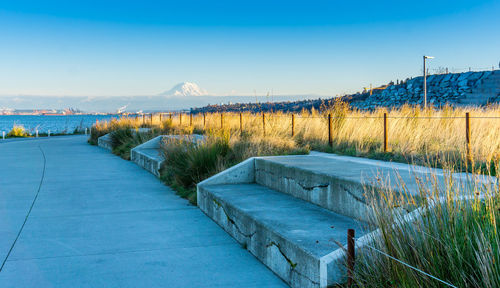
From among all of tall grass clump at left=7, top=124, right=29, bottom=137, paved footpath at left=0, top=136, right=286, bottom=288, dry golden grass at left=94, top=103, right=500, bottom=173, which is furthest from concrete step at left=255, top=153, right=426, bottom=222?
tall grass clump at left=7, top=124, right=29, bottom=137

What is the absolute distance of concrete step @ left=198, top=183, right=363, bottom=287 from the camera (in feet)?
12.4

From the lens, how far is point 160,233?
606 cm

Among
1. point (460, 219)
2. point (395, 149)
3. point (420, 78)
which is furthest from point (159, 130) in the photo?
point (420, 78)

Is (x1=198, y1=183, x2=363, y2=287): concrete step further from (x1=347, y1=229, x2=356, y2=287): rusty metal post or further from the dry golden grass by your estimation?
the dry golden grass

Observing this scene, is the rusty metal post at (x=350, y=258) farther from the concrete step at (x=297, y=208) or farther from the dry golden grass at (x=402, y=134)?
the dry golden grass at (x=402, y=134)

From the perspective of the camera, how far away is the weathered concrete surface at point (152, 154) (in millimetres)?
11259

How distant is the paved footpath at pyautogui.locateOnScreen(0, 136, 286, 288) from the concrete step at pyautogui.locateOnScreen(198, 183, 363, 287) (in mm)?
161

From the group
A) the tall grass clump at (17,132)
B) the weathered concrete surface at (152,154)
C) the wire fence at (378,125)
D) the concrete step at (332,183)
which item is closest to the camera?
the concrete step at (332,183)

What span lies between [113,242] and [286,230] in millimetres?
2241

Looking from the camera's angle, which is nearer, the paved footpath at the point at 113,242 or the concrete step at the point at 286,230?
the concrete step at the point at 286,230

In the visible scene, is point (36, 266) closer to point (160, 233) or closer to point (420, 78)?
point (160, 233)

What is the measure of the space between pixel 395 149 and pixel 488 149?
2128mm

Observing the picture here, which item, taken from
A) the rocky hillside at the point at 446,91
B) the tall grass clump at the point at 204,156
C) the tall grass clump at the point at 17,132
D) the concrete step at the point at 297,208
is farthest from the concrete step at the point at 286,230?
the rocky hillside at the point at 446,91

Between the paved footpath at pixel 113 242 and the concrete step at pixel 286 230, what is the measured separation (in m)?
0.16
